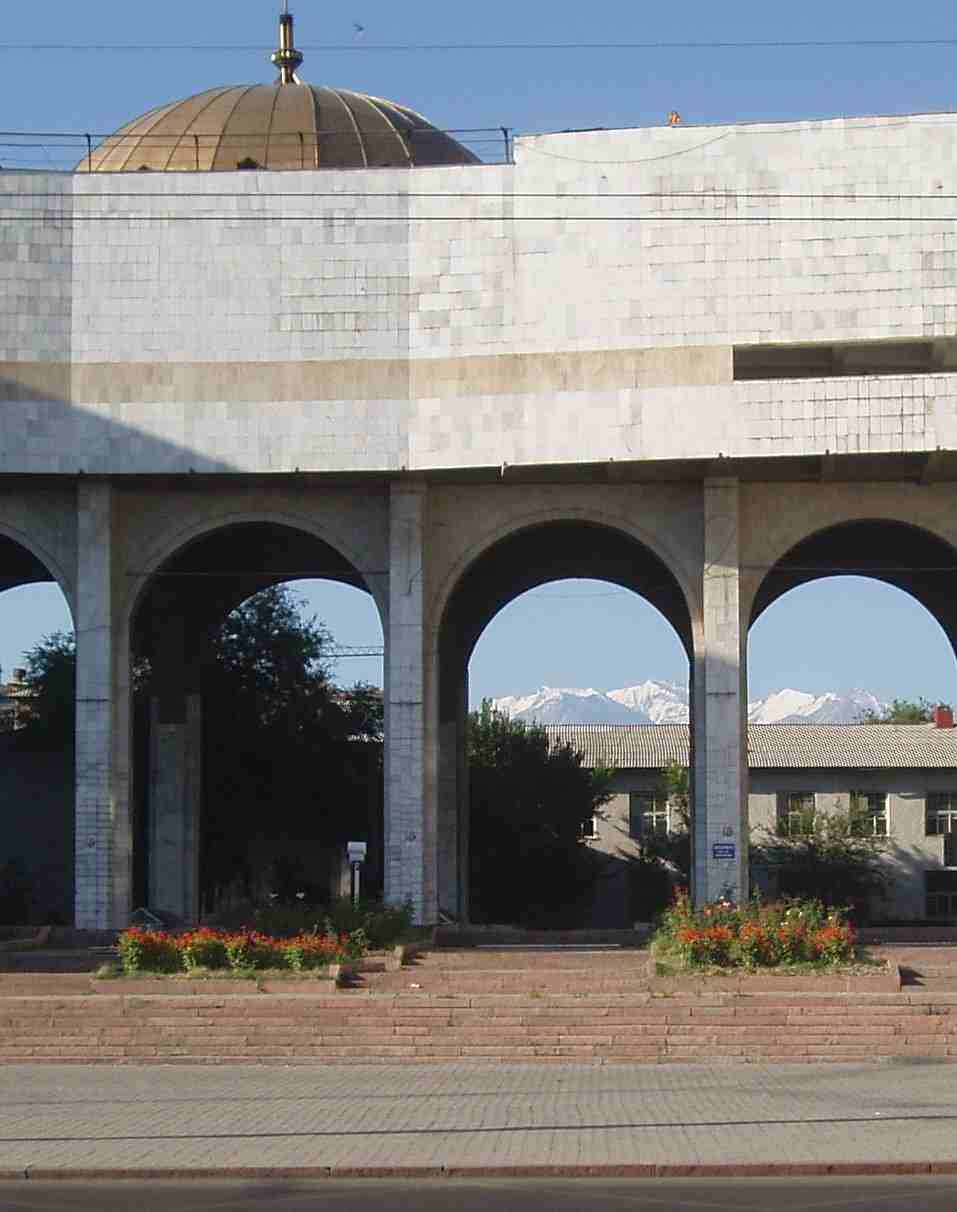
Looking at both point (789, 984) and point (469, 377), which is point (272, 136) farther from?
point (789, 984)

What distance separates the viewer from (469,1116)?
16.3 meters

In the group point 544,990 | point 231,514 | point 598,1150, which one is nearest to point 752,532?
point 231,514

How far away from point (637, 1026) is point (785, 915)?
15.6 ft

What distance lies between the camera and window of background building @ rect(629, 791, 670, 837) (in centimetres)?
6719

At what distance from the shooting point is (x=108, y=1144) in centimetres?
1491

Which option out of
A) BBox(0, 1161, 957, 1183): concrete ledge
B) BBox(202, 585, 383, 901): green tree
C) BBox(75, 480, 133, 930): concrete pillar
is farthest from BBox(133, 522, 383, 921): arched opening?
BBox(0, 1161, 957, 1183): concrete ledge

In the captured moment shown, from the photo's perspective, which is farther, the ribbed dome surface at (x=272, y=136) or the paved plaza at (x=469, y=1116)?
the ribbed dome surface at (x=272, y=136)

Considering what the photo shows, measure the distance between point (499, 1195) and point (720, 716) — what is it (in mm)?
20776

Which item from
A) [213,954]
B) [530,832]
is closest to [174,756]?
[213,954]

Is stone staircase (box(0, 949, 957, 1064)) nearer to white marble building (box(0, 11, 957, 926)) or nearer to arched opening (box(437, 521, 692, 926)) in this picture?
white marble building (box(0, 11, 957, 926))

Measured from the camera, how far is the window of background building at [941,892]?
208 ft

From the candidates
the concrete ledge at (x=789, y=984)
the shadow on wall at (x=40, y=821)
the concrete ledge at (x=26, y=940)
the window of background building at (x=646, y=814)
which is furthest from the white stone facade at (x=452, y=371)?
the window of background building at (x=646, y=814)

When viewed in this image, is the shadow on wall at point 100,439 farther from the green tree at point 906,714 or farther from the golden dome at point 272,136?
the green tree at point 906,714

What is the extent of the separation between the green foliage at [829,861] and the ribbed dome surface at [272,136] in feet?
91.9
